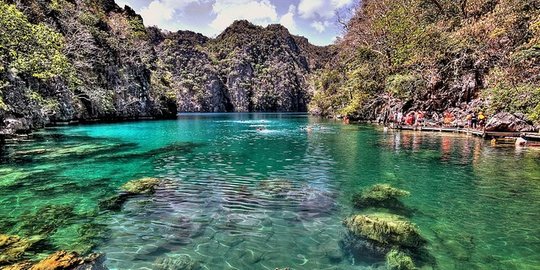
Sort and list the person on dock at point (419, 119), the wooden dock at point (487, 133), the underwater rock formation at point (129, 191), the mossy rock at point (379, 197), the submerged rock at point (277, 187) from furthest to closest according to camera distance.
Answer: the person on dock at point (419, 119) < the wooden dock at point (487, 133) < the submerged rock at point (277, 187) < the mossy rock at point (379, 197) < the underwater rock formation at point (129, 191)

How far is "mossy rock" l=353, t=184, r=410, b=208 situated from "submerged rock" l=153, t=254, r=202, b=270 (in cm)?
557

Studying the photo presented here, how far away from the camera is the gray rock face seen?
90.3 ft

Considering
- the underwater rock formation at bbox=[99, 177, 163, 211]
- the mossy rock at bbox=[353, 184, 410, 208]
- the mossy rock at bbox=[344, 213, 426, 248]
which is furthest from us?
the mossy rock at bbox=[353, 184, 410, 208]

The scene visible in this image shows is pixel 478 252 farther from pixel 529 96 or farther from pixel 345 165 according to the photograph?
pixel 529 96

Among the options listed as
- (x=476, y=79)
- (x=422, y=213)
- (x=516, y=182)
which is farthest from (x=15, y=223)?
(x=476, y=79)

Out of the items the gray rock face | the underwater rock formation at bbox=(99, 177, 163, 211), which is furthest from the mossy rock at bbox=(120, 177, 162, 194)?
the gray rock face

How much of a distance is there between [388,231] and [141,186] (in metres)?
8.78

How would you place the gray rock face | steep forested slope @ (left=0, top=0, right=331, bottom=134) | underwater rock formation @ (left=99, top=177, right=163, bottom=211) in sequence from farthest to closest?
the gray rock face < steep forested slope @ (left=0, top=0, right=331, bottom=134) < underwater rock formation @ (left=99, top=177, right=163, bottom=211)

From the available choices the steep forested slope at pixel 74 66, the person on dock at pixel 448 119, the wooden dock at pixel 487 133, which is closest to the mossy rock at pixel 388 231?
the steep forested slope at pixel 74 66

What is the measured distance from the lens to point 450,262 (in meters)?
6.63

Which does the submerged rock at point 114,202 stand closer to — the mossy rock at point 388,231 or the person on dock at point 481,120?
the mossy rock at point 388,231

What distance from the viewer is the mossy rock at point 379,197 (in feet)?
33.7

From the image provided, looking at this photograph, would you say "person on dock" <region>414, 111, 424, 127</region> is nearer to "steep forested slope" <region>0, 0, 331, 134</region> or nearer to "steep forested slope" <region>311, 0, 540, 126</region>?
"steep forested slope" <region>311, 0, 540, 126</region>

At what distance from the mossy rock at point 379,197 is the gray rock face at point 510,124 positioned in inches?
881
